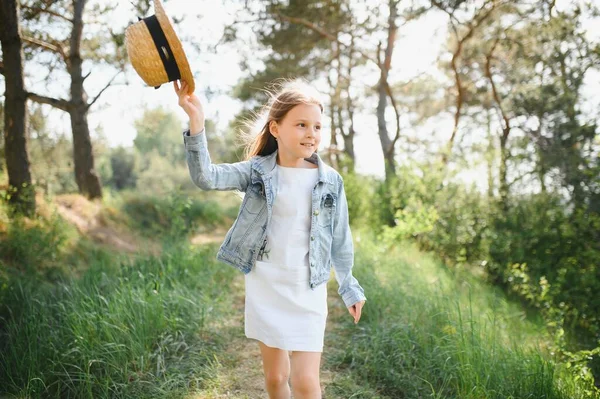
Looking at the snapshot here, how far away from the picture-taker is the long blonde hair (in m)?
2.52

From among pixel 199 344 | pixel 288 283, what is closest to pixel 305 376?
pixel 288 283

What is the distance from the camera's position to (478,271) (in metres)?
8.83

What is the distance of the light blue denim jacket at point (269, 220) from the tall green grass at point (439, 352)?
41.4 inches

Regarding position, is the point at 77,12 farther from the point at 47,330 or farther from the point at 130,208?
the point at 47,330

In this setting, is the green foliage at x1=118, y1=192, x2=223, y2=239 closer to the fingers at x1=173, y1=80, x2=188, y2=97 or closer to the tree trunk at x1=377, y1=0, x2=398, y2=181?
the tree trunk at x1=377, y1=0, x2=398, y2=181

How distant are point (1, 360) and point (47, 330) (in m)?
0.35

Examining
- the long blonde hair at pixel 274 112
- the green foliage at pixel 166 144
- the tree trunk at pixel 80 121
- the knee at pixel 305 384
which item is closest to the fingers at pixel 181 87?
the long blonde hair at pixel 274 112

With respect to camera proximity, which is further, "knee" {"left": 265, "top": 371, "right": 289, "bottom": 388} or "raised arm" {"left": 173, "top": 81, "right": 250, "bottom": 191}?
"knee" {"left": 265, "top": 371, "right": 289, "bottom": 388}

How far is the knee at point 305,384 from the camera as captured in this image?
2.26 meters

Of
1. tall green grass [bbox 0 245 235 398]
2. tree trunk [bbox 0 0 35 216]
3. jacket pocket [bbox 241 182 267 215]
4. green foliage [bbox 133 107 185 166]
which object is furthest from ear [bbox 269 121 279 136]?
green foliage [bbox 133 107 185 166]

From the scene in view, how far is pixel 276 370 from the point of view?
2512 mm

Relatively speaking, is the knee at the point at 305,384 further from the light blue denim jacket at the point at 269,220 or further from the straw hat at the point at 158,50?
the straw hat at the point at 158,50

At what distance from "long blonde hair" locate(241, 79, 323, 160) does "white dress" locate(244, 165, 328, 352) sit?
0.24 m

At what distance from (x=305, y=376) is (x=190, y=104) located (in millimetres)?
1389
